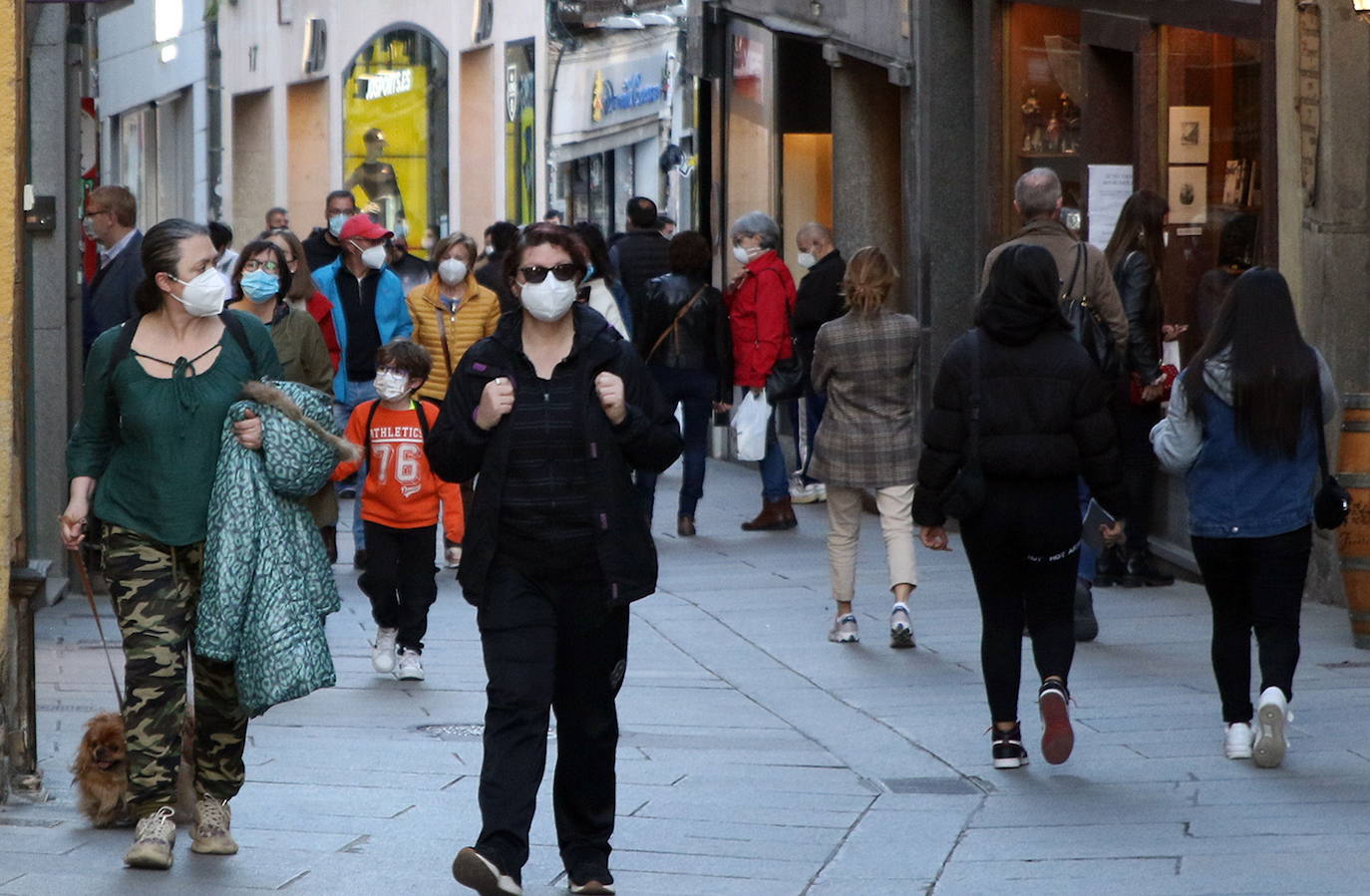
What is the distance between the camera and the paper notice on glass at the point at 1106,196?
42.7ft

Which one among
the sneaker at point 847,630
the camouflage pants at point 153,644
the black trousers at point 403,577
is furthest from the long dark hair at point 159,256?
the sneaker at point 847,630

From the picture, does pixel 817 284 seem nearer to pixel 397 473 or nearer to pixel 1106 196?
pixel 1106 196

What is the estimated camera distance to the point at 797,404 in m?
15.4

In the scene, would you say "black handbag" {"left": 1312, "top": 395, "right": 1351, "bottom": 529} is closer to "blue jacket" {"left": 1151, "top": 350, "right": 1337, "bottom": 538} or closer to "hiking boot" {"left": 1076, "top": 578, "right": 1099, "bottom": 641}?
"blue jacket" {"left": 1151, "top": 350, "right": 1337, "bottom": 538}

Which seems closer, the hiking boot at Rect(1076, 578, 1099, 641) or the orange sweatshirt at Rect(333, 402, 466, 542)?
the orange sweatshirt at Rect(333, 402, 466, 542)

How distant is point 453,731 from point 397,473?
1448 millimetres

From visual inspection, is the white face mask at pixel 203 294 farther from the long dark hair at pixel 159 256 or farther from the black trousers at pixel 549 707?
the black trousers at pixel 549 707

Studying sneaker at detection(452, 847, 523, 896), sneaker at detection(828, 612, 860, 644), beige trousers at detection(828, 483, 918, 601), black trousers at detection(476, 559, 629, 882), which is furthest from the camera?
sneaker at detection(828, 612, 860, 644)

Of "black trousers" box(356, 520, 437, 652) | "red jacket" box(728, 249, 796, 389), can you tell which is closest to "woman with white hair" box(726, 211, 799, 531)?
"red jacket" box(728, 249, 796, 389)

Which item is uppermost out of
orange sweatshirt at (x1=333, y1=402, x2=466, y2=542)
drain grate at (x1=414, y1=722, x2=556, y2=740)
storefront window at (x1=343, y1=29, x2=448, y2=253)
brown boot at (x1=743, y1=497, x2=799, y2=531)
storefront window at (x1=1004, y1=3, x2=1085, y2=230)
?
storefront window at (x1=343, y1=29, x2=448, y2=253)

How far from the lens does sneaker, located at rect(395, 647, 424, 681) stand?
9.55 meters

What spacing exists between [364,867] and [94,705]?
9.39 feet

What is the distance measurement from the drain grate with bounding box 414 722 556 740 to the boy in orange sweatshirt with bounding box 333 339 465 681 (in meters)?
0.96

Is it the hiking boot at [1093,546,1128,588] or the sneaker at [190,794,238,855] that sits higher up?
the hiking boot at [1093,546,1128,588]
